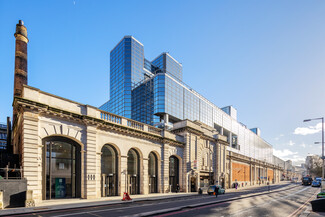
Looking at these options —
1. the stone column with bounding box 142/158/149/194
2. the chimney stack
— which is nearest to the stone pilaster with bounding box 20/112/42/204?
the stone column with bounding box 142/158/149/194

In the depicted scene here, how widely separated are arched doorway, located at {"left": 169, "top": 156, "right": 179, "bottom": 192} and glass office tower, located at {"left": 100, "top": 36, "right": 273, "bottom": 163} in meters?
44.9

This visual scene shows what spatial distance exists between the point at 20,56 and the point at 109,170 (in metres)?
23.0

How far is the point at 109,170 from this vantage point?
26.9 m

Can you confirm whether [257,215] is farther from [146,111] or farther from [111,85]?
[111,85]

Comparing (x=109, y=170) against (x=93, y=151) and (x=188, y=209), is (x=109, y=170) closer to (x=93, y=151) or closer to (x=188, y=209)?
(x=93, y=151)

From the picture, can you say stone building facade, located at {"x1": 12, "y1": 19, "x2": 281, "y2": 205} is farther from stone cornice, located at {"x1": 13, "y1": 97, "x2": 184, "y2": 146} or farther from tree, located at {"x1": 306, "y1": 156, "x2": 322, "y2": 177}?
tree, located at {"x1": 306, "y1": 156, "x2": 322, "y2": 177}

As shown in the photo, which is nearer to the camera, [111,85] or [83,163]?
[83,163]

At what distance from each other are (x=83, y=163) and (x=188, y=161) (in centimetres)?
2049

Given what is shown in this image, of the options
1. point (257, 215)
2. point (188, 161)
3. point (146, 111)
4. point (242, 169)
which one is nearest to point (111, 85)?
point (146, 111)

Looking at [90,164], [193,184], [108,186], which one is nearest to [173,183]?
[193,184]

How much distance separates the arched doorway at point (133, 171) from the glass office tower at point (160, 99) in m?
53.6

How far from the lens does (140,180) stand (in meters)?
30.5

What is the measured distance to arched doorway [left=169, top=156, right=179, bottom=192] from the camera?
120ft

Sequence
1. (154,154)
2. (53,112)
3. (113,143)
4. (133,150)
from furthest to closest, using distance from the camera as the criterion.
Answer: (154,154) < (133,150) < (113,143) < (53,112)
